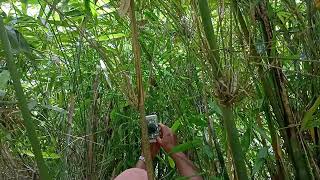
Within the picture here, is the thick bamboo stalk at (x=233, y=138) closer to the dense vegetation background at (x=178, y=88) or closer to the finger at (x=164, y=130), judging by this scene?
the dense vegetation background at (x=178, y=88)

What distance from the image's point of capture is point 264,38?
2.50 ft

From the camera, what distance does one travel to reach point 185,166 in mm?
984

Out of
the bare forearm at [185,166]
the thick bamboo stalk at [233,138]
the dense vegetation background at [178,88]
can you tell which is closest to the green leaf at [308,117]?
the dense vegetation background at [178,88]

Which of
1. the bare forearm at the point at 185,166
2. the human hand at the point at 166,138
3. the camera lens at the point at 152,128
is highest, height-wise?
the camera lens at the point at 152,128

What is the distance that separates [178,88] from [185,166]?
0.15m

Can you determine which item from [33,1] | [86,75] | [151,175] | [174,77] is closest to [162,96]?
[174,77]

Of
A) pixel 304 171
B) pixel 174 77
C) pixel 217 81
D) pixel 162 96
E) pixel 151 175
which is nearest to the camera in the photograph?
pixel 151 175

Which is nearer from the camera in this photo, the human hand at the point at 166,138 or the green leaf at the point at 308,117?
the green leaf at the point at 308,117

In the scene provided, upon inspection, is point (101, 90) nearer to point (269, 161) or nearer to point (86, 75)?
point (86, 75)

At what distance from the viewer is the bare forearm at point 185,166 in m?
0.97

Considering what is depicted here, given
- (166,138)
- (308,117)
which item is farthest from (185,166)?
(308,117)

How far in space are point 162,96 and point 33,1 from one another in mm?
346

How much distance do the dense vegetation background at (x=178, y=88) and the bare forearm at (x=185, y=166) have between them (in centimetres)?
2

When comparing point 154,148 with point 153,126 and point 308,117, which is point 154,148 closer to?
point 153,126
